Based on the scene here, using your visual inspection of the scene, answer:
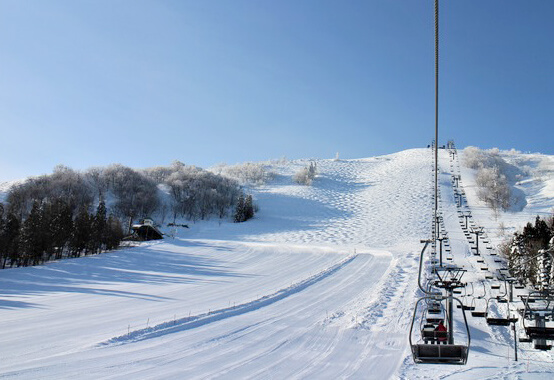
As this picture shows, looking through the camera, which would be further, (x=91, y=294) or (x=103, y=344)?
(x=91, y=294)

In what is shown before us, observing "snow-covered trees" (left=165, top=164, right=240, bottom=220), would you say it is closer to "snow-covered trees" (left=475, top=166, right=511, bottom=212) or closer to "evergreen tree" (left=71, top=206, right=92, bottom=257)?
"evergreen tree" (left=71, top=206, right=92, bottom=257)

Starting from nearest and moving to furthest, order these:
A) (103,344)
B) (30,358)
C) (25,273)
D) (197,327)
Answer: (30,358), (103,344), (197,327), (25,273)

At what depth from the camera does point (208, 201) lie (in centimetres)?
7656

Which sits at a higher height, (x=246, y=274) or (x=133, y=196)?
(x=133, y=196)

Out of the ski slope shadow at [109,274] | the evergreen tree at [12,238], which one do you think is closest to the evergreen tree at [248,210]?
the ski slope shadow at [109,274]

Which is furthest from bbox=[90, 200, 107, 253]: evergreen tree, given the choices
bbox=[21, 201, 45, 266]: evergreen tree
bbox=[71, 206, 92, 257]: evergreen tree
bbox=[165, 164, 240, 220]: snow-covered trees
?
bbox=[165, 164, 240, 220]: snow-covered trees

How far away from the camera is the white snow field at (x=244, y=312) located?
13.0 m

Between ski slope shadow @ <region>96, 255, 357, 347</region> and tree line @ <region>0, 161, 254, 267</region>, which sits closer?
ski slope shadow @ <region>96, 255, 357, 347</region>

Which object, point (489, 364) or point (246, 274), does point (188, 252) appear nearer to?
point (246, 274)

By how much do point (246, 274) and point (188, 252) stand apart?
13250 millimetres

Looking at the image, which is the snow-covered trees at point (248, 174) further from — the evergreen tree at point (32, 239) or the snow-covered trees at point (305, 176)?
the evergreen tree at point (32, 239)

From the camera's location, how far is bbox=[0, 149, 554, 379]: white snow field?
13.0 meters

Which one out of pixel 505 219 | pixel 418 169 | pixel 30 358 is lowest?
pixel 30 358

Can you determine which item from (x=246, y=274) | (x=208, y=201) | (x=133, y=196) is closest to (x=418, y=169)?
(x=208, y=201)
